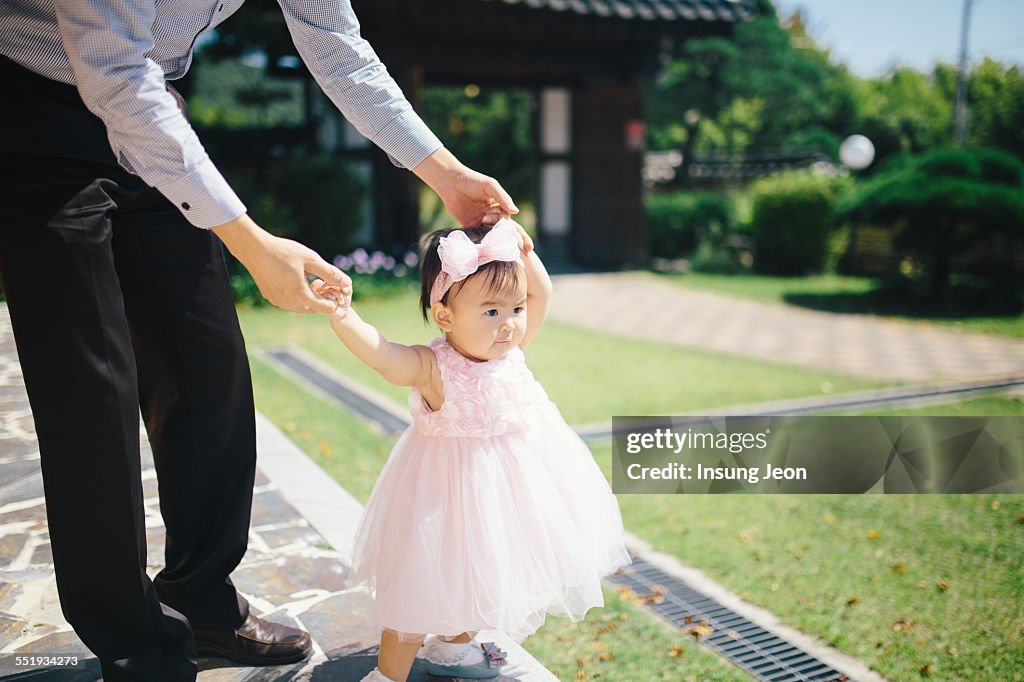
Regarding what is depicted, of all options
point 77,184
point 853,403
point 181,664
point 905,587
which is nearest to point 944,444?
point 853,403

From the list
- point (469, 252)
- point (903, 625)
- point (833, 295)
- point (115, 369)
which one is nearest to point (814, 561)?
point (903, 625)

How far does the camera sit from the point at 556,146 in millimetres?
13258

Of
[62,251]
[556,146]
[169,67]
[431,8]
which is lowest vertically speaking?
[62,251]

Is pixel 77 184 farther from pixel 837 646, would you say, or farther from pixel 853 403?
pixel 853 403

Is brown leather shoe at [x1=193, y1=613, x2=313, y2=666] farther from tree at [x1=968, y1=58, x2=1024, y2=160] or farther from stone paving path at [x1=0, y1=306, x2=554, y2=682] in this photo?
tree at [x1=968, y1=58, x2=1024, y2=160]

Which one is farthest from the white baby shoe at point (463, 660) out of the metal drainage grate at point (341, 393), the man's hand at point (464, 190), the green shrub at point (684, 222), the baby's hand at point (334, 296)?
the green shrub at point (684, 222)

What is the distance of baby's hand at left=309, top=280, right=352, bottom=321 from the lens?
1629mm

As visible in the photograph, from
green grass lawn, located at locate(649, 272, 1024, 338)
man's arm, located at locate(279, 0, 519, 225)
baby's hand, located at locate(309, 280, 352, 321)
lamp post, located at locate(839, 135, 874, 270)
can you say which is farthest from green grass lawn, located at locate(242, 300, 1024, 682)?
lamp post, located at locate(839, 135, 874, 270)

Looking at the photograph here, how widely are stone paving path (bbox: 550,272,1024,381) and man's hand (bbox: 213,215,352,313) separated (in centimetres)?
519

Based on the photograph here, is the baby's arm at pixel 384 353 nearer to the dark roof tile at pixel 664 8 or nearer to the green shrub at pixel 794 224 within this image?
the dark roof tile at pixel 664 8

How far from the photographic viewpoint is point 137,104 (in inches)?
55.4

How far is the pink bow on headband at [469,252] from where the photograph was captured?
177 centimetres

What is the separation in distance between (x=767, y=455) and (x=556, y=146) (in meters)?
9.89

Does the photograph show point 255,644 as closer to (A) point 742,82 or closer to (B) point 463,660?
(B) point 463,660
